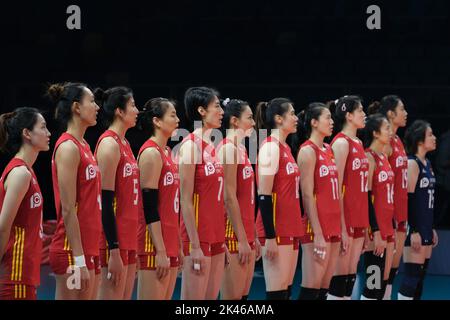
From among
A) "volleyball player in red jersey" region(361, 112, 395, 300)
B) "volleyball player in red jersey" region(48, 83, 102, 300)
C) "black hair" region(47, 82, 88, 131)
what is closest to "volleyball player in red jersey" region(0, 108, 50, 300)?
"volleyball player in red jersey" region(48, 83, 102, 300)

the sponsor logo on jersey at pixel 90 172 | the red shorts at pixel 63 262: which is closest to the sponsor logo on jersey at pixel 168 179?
the sponsor logo on jersey at pixel 90 172

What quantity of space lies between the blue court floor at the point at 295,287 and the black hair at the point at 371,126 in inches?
61.1

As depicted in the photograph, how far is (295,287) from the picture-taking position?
8945 millimetres

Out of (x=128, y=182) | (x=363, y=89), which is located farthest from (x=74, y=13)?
(x=128, y=182)

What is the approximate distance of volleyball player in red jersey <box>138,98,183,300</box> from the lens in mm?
5293

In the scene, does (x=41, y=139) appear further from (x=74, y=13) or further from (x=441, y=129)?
(x=441, y=129)

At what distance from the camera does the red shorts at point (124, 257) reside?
16.9 feet

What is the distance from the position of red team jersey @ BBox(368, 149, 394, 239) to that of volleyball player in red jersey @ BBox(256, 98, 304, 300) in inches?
41.5

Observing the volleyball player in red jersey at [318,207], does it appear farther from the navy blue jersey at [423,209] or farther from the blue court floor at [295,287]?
the blue court floor at [295,287]

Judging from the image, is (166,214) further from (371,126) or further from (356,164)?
(371,126)

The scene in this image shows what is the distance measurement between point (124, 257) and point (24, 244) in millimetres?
839

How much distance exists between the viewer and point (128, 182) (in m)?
5.21
